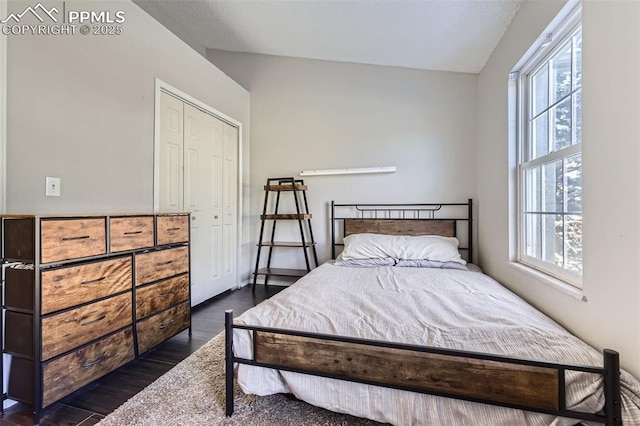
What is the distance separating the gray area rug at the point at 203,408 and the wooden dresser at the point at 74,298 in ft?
1.03

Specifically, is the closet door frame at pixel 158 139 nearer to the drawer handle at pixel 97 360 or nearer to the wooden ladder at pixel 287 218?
the wooden ladder at pixel 287 218

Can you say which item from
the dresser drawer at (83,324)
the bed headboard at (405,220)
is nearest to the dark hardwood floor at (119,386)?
the dresser drawer at (83,324)

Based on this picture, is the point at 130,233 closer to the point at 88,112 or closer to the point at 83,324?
the point at 83,324

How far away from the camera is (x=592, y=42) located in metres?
1.25

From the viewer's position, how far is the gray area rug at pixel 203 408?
134cm

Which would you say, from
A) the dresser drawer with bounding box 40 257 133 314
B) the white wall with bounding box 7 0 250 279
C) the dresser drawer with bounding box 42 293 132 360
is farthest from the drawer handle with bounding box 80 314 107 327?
the white wall with bounding box 7 0 250 279

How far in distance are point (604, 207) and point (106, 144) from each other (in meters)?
2.85

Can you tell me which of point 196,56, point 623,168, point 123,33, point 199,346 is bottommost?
point 199,346

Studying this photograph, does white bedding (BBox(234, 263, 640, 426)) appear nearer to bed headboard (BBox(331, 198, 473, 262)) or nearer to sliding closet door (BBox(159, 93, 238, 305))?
bed headboard (BBox(331, 198, 473, 262))

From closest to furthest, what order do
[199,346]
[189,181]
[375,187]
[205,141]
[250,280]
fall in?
[199,346] < [189,181] < [205,141] < [375,187] < [250,280]

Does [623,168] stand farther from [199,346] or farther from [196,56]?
[196,56]

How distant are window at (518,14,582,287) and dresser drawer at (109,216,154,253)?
100 inches

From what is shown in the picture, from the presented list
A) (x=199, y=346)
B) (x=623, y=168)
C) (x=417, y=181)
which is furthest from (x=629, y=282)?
(x=199, y=346)

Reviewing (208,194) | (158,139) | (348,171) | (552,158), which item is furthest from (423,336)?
(208,194)
